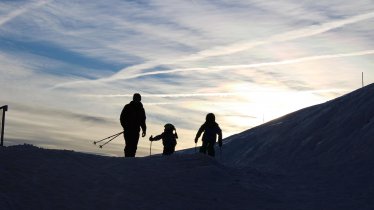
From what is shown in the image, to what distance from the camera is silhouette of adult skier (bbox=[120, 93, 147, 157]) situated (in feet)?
56.8

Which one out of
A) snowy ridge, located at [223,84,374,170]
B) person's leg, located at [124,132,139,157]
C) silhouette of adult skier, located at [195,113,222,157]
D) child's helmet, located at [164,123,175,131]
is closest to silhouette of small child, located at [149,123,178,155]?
child's helmet, located at [164,123,175,131]

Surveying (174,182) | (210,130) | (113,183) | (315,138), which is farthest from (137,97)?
(315,138)

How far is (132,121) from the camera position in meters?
17.3

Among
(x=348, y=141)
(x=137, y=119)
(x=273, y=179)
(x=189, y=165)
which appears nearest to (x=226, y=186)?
(x=189, y=165)

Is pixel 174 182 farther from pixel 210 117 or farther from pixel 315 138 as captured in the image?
pixel 315 138

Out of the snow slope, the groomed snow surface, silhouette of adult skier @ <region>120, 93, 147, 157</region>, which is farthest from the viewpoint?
silhouette of adult skier @ <region>120, 93, 147, 157</region>

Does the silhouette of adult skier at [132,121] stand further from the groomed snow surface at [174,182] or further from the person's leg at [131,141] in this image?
the groomed snow surface at [174,182]

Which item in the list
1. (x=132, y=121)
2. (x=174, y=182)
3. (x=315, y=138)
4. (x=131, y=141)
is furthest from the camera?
(x=315, y=138)

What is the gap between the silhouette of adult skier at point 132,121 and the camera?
17.3 m

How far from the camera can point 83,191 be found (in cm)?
1178

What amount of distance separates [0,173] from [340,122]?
16311 mm

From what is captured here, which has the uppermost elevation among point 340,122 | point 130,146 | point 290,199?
point 340,122

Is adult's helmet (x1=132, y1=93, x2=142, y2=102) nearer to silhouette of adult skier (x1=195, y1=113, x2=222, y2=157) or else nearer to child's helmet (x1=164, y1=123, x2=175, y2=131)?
child's helmet (x1=164, y1=123, x2=175, y2=131)

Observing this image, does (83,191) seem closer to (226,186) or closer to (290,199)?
(226,186)
